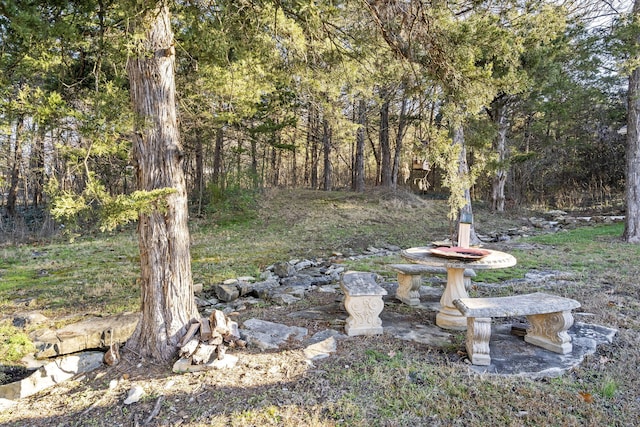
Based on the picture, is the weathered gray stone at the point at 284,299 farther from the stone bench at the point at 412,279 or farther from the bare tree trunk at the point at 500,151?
the bare tree trunk at the point at 500,151

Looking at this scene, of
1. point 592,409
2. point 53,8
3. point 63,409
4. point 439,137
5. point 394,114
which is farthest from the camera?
point 394,114

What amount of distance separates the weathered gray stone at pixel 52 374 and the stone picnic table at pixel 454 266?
10.0 feet

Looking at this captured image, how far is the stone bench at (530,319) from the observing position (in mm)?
2920

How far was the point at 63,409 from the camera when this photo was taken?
2.49 meters

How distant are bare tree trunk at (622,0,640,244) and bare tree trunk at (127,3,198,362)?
10.3 meters

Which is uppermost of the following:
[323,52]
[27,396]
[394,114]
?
[394,114]

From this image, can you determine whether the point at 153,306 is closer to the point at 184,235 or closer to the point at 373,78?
the point at 184,235

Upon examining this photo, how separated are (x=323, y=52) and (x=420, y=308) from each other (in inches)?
134

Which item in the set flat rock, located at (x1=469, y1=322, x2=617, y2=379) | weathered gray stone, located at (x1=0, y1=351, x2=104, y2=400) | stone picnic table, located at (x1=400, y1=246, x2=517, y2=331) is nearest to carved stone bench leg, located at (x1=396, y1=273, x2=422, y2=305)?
stone picnic table, located at (x1=400, y1=246, x2=517, y2=331)

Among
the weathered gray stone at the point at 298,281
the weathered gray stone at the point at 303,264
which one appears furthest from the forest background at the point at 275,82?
the weathered gray stone at the point at 298,281

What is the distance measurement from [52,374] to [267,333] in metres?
1.76

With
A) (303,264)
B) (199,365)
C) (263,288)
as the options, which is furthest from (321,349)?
(303,264)

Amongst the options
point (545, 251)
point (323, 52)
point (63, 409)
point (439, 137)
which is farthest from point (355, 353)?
point (545, 251)

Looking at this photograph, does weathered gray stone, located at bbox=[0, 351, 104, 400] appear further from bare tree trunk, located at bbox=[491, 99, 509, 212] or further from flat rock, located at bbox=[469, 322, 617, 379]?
bare tree trunk, located at bbox=[491, 99, 509, 212]
